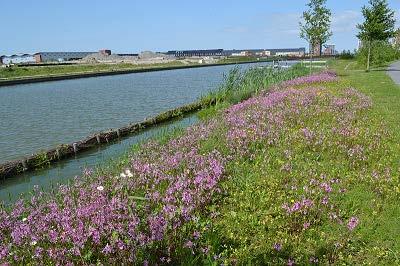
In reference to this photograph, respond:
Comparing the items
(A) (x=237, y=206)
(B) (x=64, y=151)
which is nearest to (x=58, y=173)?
(B) (x=64, y=151)

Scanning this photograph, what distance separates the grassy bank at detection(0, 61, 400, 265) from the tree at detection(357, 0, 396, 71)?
35.1m

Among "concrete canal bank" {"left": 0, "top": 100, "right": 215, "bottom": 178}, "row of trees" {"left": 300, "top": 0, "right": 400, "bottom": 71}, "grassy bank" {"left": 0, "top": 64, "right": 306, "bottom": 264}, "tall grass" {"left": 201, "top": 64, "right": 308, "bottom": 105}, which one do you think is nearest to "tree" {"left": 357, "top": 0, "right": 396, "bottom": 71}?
"row of trees" {"left": 300, "top": 0, "right": 400, "bottom": 71}

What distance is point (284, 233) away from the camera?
682cm

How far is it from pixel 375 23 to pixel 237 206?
42.4 meters

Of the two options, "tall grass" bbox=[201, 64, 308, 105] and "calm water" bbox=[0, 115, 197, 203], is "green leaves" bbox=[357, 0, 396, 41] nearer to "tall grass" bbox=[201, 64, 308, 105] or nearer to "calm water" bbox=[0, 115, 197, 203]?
"tall grass" bbox=[201, 64, 308, 105]

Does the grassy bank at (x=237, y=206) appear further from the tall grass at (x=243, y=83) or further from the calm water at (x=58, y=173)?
the tall grass at (x=243, y=83)

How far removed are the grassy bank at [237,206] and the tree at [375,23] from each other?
115 feet

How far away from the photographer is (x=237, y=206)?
7.96 m

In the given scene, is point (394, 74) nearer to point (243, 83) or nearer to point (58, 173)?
point (243, 83)

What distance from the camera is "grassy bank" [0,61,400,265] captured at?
17.6 feet

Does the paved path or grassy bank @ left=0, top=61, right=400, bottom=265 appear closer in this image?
grassy bank @ left=0, top=61, right=400, bottom=265

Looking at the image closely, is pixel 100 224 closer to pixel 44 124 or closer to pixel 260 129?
pixel 260 129

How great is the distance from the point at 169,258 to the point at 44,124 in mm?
25902

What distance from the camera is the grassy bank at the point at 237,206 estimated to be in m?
5.36
